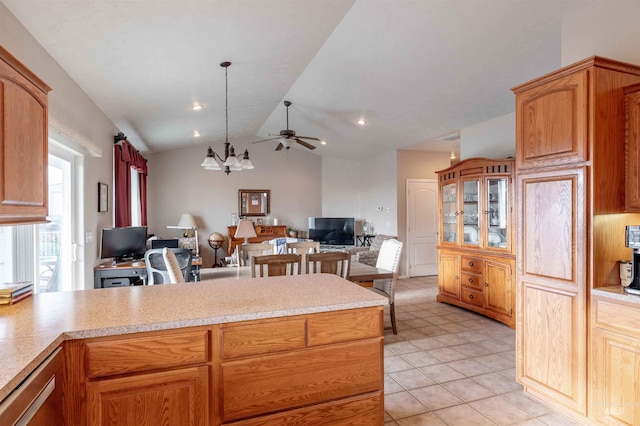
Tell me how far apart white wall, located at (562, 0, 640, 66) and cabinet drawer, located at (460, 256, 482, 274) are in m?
2.64

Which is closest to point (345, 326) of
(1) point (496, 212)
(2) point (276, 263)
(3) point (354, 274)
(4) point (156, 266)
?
(2) point (276, 263)

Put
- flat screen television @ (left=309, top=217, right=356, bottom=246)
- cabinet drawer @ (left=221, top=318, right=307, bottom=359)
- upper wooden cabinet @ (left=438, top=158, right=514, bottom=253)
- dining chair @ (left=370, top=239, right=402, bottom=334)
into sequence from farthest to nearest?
flat screen television @ (left=309, top=217, right=356, bottom=246) → upper wooden cabinet @ (left=438, top=158, right=514, bottom=253) → dining chair @ (left=370, top=239, right=402, bottom=334) → cabinet drawer @ (left=221, top=318, right=307, bottom=359)

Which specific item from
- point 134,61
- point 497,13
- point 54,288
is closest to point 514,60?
point 497,13

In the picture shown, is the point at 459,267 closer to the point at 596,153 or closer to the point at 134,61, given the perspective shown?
the point at 596,153

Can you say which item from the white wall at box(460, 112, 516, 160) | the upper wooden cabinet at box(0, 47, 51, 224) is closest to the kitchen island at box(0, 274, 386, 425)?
the upper wooden cabinet at box(0, 47, 51, 224)

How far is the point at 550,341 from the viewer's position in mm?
2475

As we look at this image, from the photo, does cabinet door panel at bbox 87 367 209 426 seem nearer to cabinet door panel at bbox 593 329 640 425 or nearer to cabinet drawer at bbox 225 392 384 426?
cabinet drawer at bbox 225 392 384 426

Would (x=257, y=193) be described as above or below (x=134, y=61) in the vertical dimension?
A: below

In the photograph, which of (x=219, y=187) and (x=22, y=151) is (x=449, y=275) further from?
(x=219, y=187)

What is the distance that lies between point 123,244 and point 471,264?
4594mm

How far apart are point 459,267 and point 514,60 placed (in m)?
2.76

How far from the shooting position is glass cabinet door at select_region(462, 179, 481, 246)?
4848mm

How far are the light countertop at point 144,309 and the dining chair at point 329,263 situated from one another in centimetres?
99

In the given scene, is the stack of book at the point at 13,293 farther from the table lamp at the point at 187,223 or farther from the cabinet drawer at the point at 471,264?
the table lamp at the point at 187,223
